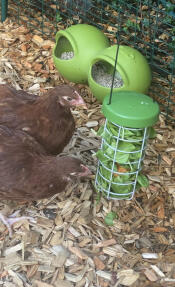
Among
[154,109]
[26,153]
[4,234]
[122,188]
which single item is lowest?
[4,234]

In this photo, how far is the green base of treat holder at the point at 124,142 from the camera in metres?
2.76

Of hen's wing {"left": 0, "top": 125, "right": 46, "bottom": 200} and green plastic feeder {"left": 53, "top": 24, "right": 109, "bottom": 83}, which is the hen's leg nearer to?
hen's wing {"left": 0, "top": 125, "right": 46, "bottom": 200}

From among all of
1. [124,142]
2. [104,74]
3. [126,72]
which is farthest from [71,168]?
[104,74]

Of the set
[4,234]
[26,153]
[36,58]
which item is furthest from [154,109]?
[36,58]

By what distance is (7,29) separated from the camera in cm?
518

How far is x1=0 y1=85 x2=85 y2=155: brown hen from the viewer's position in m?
3.11

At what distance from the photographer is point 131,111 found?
2.78m

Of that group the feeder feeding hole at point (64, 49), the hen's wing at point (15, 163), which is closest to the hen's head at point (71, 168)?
the hen's wing at point (15, 163)

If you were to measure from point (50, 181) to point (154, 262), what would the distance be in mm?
873

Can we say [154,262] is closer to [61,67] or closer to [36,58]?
[61,67]

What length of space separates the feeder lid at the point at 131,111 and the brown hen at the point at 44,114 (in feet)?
1.37

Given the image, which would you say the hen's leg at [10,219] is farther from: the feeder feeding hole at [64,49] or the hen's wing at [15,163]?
the feeder feeding hole at [64,49]

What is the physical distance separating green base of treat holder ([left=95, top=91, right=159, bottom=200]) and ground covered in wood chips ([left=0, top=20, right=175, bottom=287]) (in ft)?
0.52

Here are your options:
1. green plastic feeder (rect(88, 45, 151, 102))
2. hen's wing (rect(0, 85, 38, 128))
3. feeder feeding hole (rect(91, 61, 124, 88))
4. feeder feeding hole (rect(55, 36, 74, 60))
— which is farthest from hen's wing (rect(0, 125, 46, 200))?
feeder feeding hole (rect(55, 36, 74, 60))
